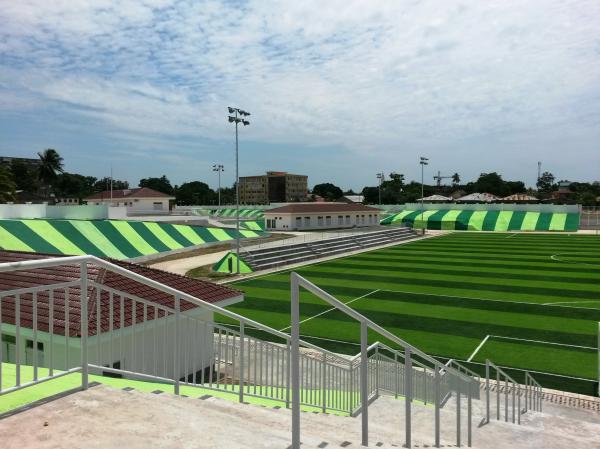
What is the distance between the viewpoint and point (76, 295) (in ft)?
32.3

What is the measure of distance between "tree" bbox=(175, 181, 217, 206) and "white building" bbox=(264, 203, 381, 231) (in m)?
97.2

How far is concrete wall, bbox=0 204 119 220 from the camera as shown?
40.5 m

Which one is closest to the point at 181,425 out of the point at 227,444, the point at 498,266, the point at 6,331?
the point at 227,444

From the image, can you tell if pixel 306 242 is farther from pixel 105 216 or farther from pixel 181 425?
pixel 181 425

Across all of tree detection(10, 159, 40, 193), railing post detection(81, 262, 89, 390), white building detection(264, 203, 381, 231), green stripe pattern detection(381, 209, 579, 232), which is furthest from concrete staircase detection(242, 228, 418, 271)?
tree detection(10, 159, 40, 193)

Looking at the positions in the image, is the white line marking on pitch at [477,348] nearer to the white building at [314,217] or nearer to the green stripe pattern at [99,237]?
the green stripe pattern at [99,237]

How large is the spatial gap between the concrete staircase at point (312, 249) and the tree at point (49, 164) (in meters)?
65.0

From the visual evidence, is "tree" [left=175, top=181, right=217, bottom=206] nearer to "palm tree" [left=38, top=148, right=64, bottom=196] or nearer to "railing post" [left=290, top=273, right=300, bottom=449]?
"palm tree" [left=38, top=148, right=64, bottom=196]

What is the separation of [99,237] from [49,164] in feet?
214

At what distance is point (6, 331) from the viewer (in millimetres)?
10320

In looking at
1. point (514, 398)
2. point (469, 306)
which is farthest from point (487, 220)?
point (514, 398)

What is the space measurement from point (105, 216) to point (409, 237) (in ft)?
124

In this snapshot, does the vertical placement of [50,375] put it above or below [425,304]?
above

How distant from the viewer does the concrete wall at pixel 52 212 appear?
133 feet
